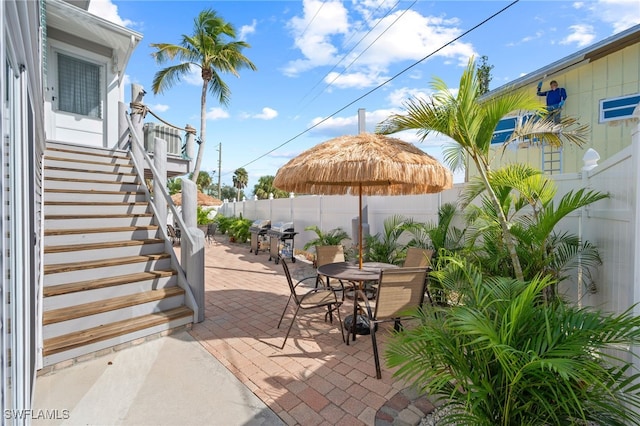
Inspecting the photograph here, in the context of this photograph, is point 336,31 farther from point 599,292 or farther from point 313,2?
point 599,292

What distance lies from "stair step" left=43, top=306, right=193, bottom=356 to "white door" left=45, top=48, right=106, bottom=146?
6374mm

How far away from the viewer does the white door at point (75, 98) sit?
7434 mm

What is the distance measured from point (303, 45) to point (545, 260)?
10.7 m

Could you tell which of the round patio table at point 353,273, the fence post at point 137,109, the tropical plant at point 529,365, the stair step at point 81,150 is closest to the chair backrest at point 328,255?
the round patio table at point 353,273

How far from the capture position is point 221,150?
36.0m

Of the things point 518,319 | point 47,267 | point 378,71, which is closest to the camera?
point 518,319

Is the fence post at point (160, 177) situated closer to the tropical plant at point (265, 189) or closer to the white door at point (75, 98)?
the white door at point (75, 98)

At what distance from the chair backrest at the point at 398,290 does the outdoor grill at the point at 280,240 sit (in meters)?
5.43

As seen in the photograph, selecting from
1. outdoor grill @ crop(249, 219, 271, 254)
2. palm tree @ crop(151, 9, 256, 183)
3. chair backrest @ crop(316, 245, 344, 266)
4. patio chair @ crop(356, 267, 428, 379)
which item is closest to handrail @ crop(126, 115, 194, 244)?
chair backrest @ crop(316, 245, 344, 266)

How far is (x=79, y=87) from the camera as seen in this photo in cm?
796

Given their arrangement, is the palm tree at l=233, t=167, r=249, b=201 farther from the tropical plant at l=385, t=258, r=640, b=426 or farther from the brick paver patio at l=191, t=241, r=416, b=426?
the tropical plant at l=385, t=258, r=640, b=426

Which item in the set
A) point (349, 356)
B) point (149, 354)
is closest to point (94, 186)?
point (149, 354)

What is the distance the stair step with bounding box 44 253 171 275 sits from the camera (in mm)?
3654

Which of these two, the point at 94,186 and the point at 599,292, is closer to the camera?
the point at 599,292
